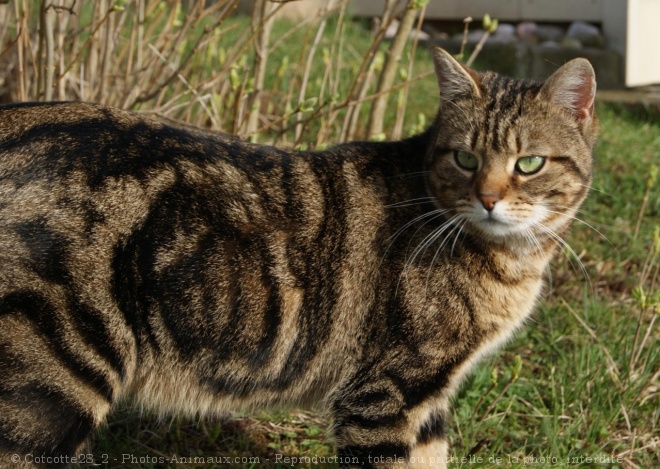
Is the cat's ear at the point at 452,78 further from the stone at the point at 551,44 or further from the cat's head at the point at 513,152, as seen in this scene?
the stone at the point at 551,44

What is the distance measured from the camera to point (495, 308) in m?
2.68

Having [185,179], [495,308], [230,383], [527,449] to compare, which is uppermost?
[185,179]

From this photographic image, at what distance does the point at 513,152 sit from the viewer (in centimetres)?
260

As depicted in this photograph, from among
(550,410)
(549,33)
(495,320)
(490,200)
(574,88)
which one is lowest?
(550,410)

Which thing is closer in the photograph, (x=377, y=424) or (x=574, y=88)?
(x=377, y=424)

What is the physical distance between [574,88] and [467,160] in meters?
0.42

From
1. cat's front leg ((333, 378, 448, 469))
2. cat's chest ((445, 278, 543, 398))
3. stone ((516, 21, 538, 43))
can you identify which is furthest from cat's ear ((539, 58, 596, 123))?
stone ((516, 21, 538, 43))

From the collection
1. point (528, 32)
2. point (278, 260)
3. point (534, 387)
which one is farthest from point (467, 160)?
point (528, 32)

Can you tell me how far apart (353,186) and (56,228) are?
3.24 feet

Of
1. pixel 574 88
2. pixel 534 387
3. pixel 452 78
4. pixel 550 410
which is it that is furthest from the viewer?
pixel 534 387

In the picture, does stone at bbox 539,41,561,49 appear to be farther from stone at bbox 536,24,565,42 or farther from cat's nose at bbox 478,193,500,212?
cat's nose at bbox 478,193,500,212

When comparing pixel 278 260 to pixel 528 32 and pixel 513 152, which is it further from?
pixel 528 32

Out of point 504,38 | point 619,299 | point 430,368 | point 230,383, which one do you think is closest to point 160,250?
point 230,383

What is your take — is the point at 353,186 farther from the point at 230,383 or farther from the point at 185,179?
the point at 230,383
